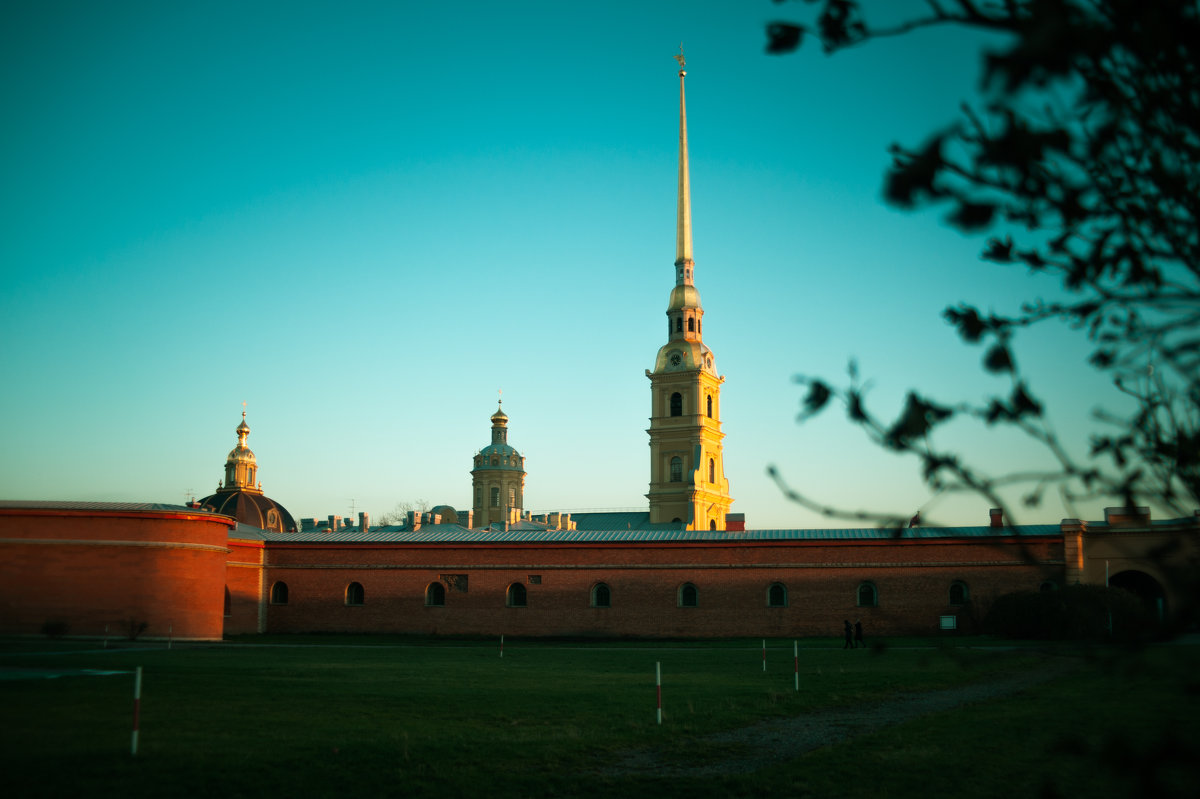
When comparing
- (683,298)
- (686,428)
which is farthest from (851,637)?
(683,298)

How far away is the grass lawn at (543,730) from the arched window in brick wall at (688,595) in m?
17.0

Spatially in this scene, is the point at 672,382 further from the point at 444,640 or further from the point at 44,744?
the point at 44,744

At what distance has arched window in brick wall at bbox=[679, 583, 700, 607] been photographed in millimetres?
40219

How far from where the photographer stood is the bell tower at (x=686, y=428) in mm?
73188

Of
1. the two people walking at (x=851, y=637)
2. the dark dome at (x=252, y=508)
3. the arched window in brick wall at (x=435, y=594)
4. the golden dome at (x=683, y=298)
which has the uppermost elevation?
the golden dome at (x=683, y=298)

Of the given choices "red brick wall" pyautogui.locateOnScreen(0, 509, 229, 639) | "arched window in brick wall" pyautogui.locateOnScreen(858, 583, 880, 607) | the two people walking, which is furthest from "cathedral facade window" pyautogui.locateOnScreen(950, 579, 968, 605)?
"red brick wall" pyautogui.locateOnScreen(0, 509, 229, 639)

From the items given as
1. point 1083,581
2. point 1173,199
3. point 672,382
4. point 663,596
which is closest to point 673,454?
point 672,382

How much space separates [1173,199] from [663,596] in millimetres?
37901

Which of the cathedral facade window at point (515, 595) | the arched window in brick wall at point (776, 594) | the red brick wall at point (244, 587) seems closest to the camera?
the arched window in brick wall at point (776, 594)

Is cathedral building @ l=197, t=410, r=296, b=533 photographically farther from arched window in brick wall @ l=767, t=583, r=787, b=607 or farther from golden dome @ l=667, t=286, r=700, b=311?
arched window in brick wall @ l=767, t=583, r=787, b=607

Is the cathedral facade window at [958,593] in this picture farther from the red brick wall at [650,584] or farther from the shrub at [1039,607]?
the shrub at [1039,607]

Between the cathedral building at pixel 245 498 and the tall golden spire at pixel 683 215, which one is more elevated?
the tall golden spire at pixel 683 215

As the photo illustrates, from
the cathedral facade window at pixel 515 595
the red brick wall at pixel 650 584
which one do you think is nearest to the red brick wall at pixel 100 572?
the red brick wall at pixel 650 584

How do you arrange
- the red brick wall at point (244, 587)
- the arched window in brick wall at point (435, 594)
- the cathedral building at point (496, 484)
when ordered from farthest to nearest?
the cathedral building at point (496, 484)
the red brick wall at point (244, 587)
the arched window in brick wall at point (435, 594)
